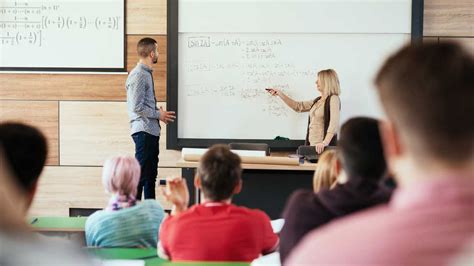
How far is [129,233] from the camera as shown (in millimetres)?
2529

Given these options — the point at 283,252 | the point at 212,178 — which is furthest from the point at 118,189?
the point at 283,252

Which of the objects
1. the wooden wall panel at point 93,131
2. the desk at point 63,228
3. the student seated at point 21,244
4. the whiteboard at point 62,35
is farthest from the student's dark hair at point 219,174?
the whiteboard at point 62,35

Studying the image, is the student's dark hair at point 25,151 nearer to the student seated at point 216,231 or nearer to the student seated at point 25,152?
the student seated at point 25,152

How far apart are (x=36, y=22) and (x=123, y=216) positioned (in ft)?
12.8

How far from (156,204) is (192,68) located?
130 inches

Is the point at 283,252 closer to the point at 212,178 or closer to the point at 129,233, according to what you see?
the point at 212,178

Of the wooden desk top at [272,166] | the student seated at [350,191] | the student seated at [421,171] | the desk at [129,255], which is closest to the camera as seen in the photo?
the student seated at [421,171]

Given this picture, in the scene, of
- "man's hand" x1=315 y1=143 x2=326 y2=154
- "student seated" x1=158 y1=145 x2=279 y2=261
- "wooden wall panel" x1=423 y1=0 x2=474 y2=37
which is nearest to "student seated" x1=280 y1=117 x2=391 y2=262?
"student seated" x1=158 y1=145 x2=279 y2=261

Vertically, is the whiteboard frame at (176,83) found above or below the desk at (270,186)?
above

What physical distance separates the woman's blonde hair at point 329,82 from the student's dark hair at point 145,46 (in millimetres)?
1482

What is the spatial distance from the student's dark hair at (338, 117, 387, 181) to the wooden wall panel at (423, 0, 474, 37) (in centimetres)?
428

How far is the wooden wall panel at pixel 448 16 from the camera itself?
19.3ft

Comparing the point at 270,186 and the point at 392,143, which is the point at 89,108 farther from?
the point at 392,143

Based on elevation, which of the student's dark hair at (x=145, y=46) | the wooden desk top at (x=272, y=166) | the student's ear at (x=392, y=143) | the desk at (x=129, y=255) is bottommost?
the desk at (x=129, y=255)
